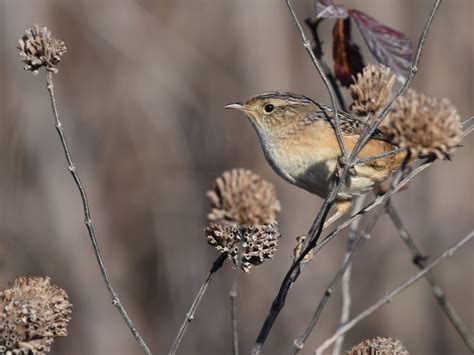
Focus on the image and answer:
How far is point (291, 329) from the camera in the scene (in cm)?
721

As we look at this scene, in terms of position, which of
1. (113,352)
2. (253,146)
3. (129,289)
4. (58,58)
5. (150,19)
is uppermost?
(150,19)

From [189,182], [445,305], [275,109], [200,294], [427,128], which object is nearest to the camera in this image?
[427,128]

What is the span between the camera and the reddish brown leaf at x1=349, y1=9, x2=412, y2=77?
320cm

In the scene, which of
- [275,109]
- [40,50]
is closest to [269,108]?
[275,109]

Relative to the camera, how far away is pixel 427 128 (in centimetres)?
207

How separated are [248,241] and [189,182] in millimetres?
5330

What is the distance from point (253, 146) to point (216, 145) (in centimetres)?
40

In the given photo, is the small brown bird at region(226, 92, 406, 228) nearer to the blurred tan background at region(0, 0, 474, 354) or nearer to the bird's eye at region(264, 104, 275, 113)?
the bird's eye at region(264, 104, 275, 113)

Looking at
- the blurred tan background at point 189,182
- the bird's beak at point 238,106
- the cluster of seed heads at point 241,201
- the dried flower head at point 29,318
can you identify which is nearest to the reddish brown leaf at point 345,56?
the bird's beak at point 238,106

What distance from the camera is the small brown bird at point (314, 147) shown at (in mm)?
3379

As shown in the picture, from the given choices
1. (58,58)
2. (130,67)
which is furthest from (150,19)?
(58,58)

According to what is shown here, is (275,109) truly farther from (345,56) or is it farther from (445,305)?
(445,305)

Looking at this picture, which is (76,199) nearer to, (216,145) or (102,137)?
(102,137)

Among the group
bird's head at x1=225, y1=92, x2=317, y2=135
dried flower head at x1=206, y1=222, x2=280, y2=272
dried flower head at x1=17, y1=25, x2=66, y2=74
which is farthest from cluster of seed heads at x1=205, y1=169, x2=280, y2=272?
bird's head at x1=225, y1=92, x2=317, y2=135
